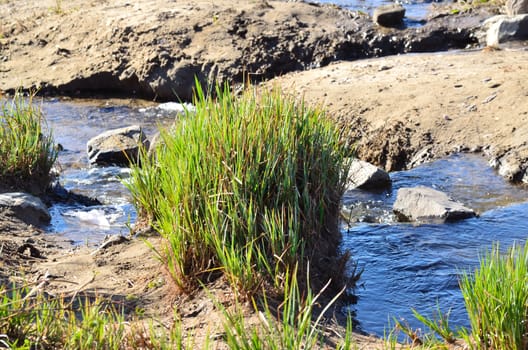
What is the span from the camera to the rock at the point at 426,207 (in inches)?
271

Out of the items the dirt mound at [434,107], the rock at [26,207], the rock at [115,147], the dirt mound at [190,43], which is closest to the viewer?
the rock at [26,207]

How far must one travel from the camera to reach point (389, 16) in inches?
536

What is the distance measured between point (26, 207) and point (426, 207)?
3.23 metres

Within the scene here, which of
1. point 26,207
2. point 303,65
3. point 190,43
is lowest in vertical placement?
point 26,207

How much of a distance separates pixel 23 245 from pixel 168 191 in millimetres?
1297

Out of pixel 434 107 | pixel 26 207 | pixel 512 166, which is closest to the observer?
pixel 26 207

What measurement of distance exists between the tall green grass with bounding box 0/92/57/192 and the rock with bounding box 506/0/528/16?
8.75 m

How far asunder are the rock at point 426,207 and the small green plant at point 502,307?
2.86m

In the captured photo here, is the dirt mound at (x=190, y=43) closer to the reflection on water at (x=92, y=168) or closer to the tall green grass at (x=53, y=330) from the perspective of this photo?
the reflection on water at (x=92, y=168)

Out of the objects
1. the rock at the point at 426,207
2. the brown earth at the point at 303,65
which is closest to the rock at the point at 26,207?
the brown earth at the point at 303,65

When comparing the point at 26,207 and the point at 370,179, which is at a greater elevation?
the point at 26,207

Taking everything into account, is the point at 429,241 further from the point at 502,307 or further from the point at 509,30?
the point at 509,30

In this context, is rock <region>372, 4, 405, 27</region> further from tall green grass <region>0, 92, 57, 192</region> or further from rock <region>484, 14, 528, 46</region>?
tall green grass <region>0, 92, 57, 192</region>

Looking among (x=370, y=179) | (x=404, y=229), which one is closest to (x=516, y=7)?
(x=370, y=179)
